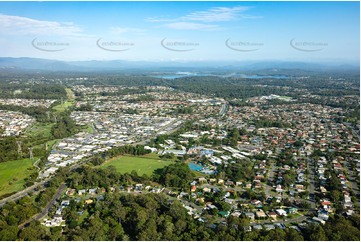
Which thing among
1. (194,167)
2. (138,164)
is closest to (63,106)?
(138,164)

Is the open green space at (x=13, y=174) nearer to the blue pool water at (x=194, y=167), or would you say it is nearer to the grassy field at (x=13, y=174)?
the grassy field at (x=13, y=174)

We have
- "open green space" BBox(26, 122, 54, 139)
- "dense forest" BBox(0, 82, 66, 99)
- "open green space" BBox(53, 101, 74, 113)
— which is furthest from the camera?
"dense forest" BBox(0, 82, 66, 99)

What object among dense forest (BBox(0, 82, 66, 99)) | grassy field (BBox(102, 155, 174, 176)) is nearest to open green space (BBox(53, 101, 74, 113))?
dense forest (BBox(0, 82, 66, 99))

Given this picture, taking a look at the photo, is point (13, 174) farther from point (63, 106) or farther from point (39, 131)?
point (63, 106)

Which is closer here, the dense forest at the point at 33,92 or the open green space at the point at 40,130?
the open green space at the point at 40,130

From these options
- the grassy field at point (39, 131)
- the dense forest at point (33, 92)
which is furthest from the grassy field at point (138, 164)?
the dense forest at point (33, 92)

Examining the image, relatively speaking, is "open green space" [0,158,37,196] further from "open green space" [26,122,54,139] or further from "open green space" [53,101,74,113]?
"open green space" [53,101,74,113]
